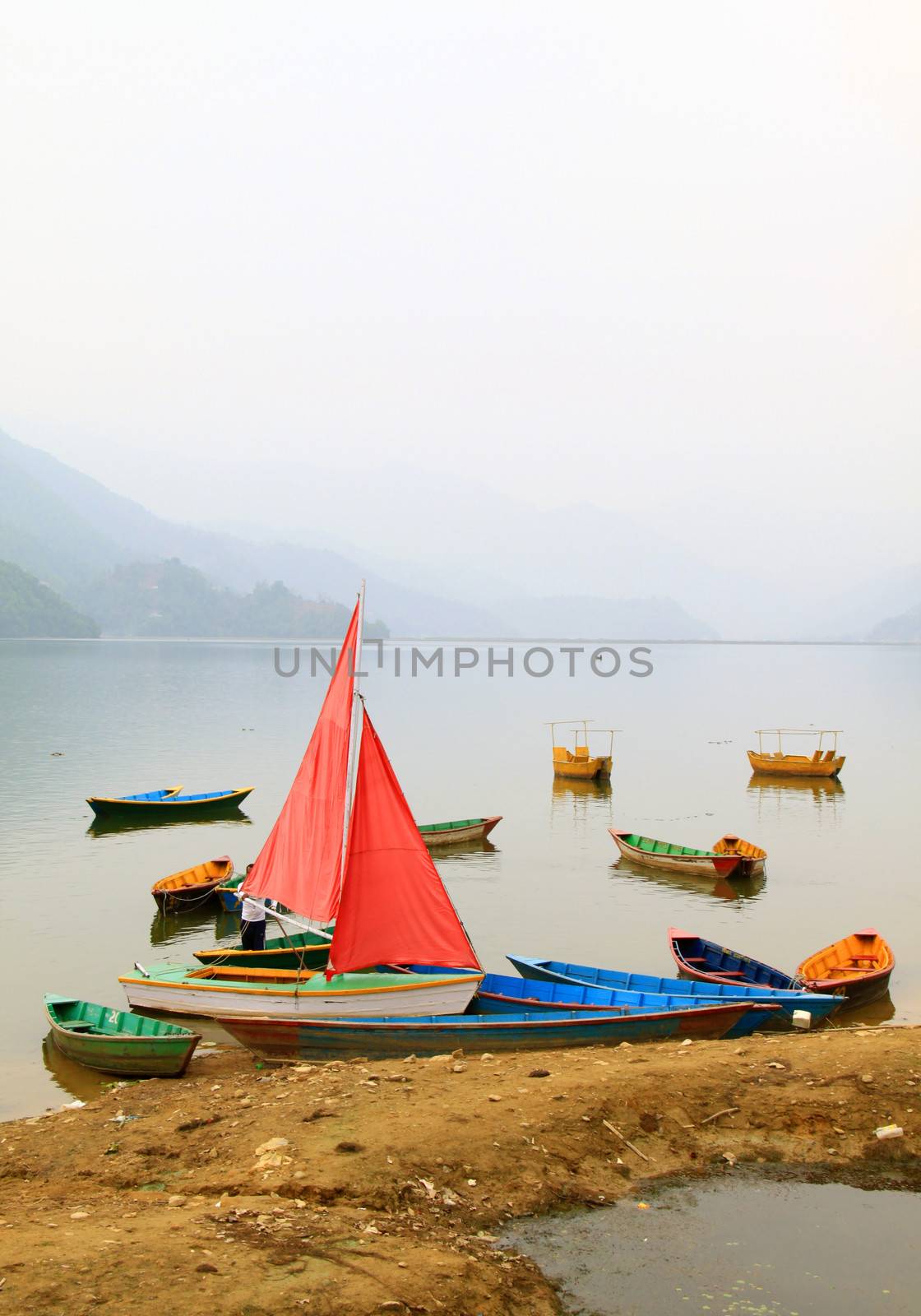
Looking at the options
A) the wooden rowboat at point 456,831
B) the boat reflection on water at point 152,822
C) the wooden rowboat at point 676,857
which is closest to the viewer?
the wooden rowboat at point 676,857

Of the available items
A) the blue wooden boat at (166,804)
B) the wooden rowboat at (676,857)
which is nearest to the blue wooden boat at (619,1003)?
the wooden rowboat at (676,857)

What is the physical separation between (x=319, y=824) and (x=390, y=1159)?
10627 mm

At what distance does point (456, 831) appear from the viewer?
42.4 metres

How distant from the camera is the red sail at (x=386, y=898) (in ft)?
69.9

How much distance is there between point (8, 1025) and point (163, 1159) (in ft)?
33.3

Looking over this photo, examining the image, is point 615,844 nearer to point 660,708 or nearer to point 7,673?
point 660,708

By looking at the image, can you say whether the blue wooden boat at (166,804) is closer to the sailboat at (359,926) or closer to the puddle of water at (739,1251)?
the sailboat at (359,926)

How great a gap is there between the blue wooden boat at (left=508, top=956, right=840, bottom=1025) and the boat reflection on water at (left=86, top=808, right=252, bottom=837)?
27.6 meters

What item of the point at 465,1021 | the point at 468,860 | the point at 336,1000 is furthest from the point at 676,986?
the point at 468,860

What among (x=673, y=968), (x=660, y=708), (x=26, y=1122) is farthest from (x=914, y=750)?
(x=26, y=1122)

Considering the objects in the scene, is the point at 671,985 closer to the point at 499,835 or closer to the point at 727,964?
the point at 727,964

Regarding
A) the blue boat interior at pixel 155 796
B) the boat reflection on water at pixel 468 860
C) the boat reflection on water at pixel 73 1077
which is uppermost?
the blue boat interior at pixel 155 796

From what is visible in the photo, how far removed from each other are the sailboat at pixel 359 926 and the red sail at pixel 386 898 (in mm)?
17

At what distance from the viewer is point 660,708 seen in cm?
12512
